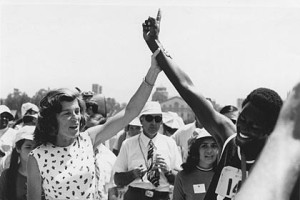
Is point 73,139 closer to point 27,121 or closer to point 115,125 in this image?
point 115,125

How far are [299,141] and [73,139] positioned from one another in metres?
2.60

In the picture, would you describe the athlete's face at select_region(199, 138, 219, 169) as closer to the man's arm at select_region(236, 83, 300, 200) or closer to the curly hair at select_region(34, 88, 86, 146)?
the curly hair at select_region(34, 88, 86, 146)

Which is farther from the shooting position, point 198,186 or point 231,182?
point 198,186

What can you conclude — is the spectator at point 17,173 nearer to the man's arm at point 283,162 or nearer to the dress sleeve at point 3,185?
the dress sleeve at point 3,185

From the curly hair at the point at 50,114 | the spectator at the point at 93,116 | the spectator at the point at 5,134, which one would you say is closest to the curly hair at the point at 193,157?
the spectator at the point at 93,116

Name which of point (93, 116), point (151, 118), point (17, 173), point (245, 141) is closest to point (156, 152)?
point (151, 118)

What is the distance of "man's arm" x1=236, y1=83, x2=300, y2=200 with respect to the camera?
2.13 ft

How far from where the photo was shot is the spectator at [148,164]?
482cm

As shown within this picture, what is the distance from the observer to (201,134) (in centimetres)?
443

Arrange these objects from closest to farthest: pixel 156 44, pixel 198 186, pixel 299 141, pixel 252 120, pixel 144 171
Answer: pixel 299 141 → pixel 252 120 → pixel 156 44 → pixel 198 186 → pixel 144 171

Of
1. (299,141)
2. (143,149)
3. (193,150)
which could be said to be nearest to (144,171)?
(143,149)

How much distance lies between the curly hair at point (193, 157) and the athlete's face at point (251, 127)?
2.13 meters

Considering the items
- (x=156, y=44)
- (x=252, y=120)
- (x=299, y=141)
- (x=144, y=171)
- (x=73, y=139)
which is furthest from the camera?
(x=144, y=171)

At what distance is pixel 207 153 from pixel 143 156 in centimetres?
84
